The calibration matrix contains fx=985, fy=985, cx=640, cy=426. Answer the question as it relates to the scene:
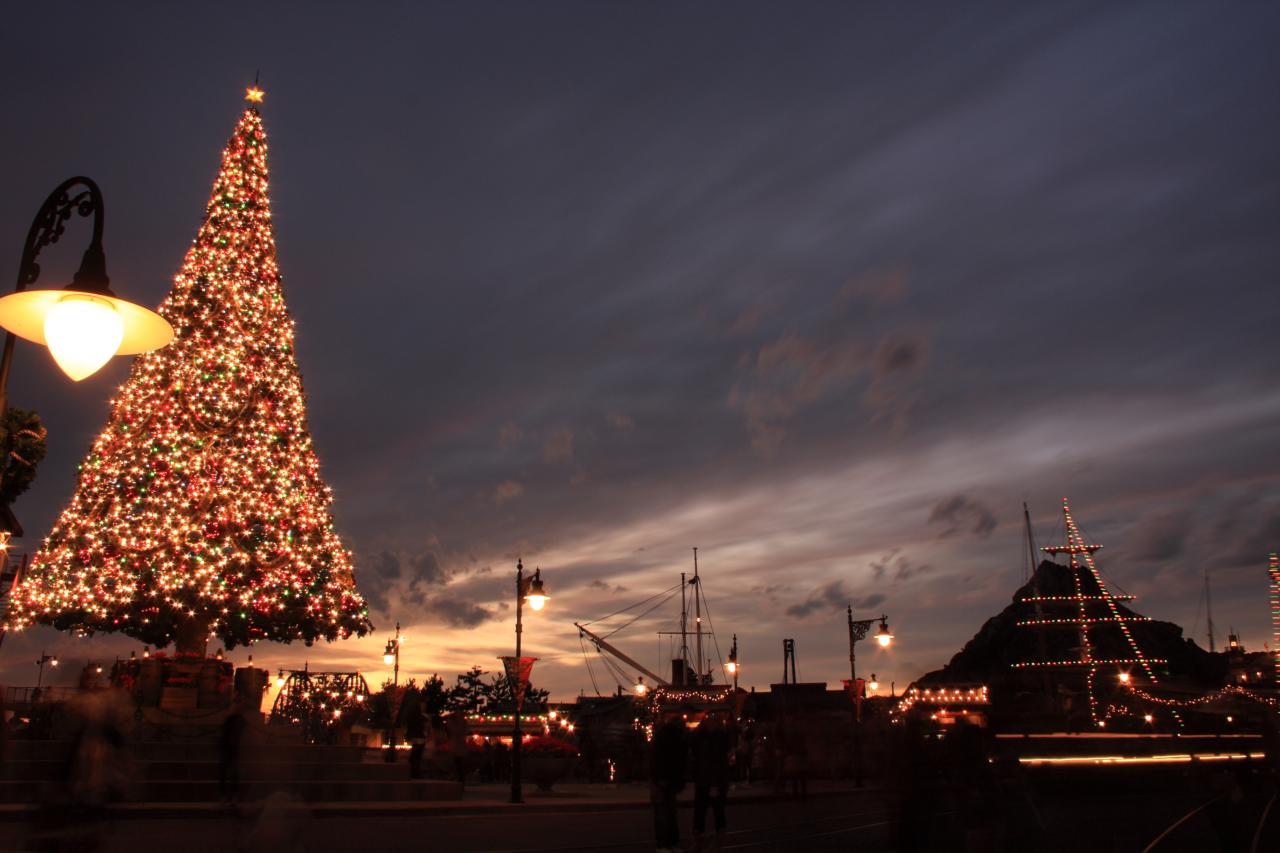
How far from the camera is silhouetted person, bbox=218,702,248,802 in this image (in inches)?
675

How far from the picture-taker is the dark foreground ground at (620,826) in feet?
30.7

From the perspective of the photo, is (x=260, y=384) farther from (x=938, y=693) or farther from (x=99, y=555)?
(x=938, y=693)

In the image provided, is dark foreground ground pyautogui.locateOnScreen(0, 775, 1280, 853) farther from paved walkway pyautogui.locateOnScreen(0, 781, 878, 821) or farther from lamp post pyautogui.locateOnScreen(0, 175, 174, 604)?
lamp post pyautogui.locateOnScreen(0, 175, 174, 604)

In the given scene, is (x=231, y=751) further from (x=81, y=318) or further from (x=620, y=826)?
(x=81, y=318)

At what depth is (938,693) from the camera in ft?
186

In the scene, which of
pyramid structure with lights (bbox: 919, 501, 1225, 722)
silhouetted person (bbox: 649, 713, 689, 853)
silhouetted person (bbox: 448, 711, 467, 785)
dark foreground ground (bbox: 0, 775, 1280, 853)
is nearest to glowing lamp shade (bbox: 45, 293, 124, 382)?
dark foreground ground (bbox: 0, 775, 1280, 853)

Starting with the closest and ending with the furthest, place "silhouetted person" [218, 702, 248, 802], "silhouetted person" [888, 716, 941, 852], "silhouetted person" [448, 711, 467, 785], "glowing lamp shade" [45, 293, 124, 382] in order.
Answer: "glowing lamp shade" [45, 293, 124, 382]
"silhouetted person" [888, 716, 941, 852]
"silhouetted person" [218, 702, 248, 802]
"silhouetted person" [448, 711, 467, 785]

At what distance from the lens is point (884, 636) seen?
121 ft

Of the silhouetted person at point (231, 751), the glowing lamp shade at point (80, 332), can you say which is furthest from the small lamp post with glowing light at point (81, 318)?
the silhouetted person at point (231, 751)

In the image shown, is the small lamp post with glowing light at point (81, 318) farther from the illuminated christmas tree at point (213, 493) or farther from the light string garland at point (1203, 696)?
the light string garland at point (1203, 696)

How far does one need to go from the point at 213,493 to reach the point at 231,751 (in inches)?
263

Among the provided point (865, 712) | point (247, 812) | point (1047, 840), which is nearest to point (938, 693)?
point (865, 712)

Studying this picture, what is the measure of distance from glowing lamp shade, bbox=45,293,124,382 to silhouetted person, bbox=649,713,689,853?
983cm

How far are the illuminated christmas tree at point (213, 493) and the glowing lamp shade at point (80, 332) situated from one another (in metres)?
17.0
